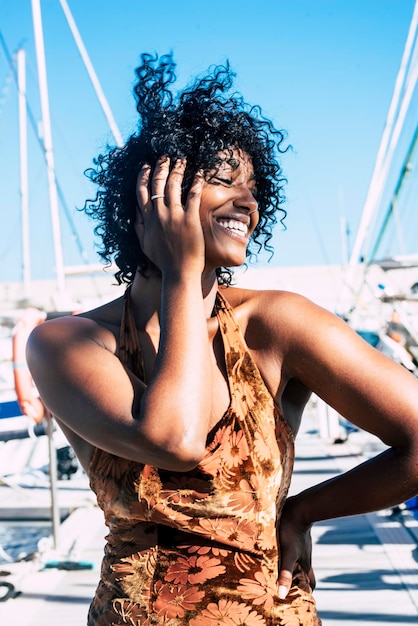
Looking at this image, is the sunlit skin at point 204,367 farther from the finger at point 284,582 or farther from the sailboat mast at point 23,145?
the sailboat mast at point 23,145

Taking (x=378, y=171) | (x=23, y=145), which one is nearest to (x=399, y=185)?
(x=378, y=171)

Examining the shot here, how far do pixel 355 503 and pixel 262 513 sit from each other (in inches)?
10.1

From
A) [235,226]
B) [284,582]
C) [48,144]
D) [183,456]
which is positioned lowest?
[284,582]

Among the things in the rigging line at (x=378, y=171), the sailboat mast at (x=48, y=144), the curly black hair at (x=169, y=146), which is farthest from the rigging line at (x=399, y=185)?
the curly black hair at (x=169, y=146)

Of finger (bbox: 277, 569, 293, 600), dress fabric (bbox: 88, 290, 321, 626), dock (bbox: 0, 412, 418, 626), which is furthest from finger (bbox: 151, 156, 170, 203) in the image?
dock (bbox: 0, 412, 418, 626)

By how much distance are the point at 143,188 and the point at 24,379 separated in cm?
432

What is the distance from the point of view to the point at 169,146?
5.45 feet

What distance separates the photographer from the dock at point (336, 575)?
3959 mm

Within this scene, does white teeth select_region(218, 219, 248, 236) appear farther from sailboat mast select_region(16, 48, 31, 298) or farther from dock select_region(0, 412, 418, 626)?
sailboat mast select_region(16, 48, 31, 298)

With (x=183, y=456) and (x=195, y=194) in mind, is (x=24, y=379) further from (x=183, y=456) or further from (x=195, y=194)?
(x=183, y=456)

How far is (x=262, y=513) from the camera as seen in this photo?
1482 millimetres

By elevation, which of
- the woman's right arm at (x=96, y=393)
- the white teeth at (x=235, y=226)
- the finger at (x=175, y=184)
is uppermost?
the finger at (x=175, y=184)

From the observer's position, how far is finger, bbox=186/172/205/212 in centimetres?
157

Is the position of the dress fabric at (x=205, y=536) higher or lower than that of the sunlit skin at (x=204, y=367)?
lower
